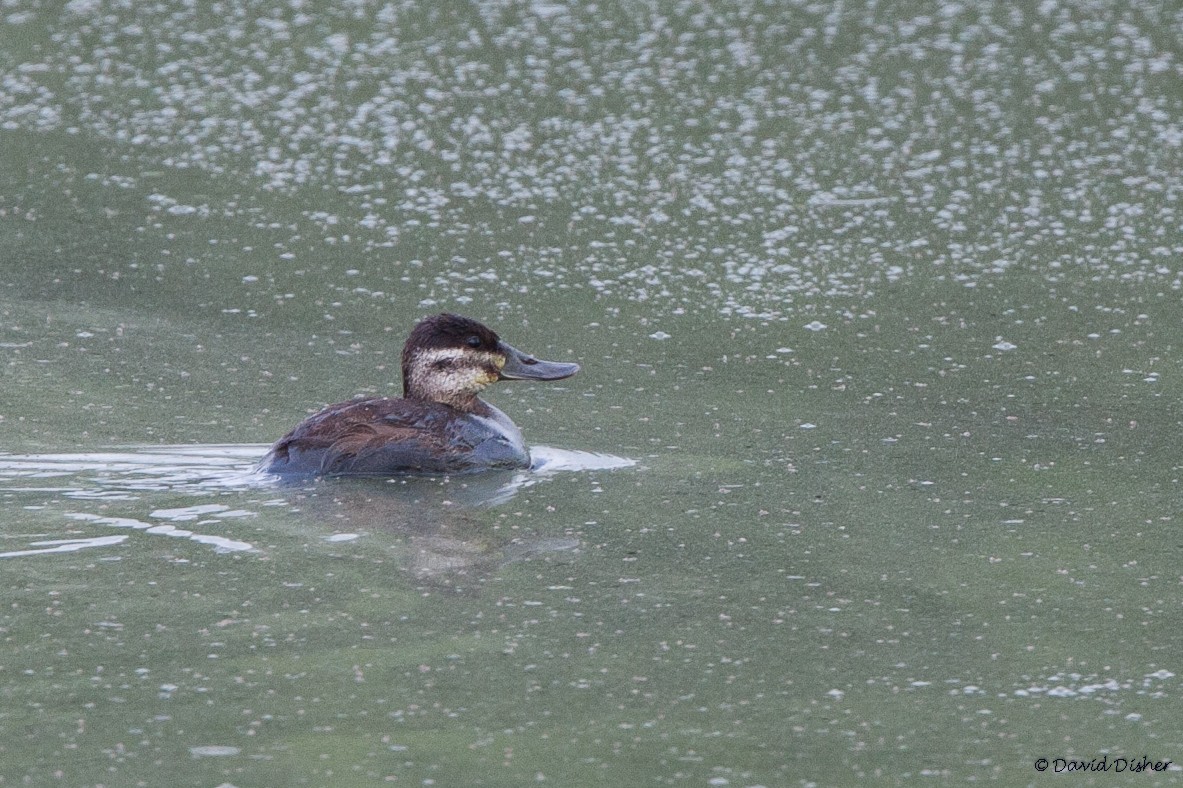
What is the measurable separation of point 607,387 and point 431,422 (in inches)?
37.1

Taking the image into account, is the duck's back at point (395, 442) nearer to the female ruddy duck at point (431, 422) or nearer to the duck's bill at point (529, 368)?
the female ruddy duck at point (431, 422)

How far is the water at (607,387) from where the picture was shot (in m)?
4.25

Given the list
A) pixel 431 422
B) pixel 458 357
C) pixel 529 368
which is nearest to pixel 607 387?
pixel 529 368

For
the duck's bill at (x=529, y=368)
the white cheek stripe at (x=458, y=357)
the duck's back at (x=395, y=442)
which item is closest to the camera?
the duck's back at (x=395, y=442)

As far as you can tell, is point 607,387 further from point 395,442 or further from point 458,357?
point 395,442

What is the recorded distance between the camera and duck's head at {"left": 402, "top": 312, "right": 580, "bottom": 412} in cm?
648

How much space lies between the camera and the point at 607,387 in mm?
7004

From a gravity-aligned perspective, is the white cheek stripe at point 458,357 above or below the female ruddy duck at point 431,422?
above

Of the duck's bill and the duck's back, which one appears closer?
the duck's back

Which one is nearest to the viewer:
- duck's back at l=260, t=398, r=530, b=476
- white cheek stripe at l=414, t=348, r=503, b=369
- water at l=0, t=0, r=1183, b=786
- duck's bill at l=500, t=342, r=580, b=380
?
water at l=0, t=0, r=1183, b=786

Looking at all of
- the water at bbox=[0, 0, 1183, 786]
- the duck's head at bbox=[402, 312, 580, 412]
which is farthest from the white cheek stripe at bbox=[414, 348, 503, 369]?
the water at bbox=[0, 0, 1183, 786]

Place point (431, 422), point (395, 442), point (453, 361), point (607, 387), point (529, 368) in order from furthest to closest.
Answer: point (607, 387), point (529, 368), point (453, 361), point (431, 422), point (395, 442)

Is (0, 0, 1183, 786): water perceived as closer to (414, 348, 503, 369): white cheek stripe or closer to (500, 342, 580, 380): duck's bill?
(500, 342, 580, 380): duck's bill

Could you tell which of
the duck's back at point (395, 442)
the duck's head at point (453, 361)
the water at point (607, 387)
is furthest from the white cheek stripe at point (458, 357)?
the water at point (607, 387)
